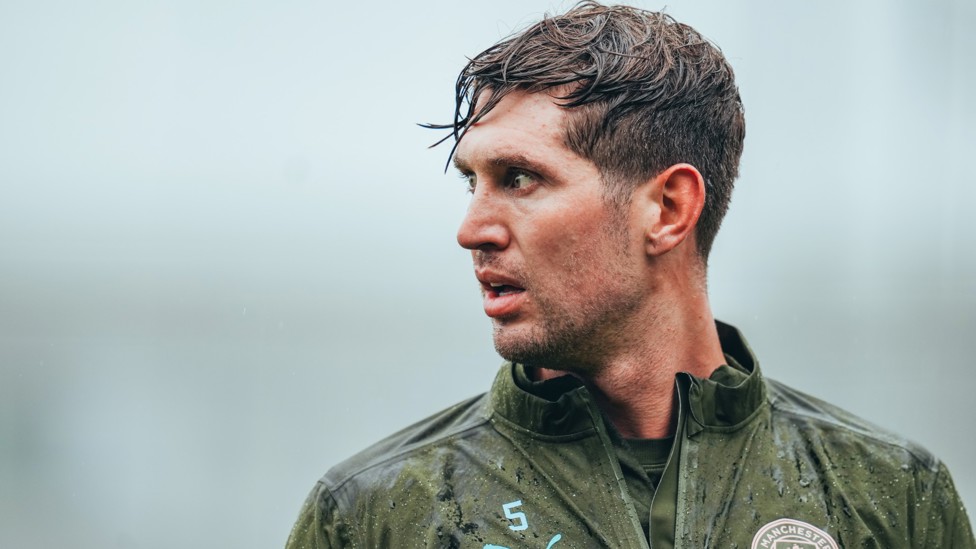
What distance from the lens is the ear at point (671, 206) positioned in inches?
71.4

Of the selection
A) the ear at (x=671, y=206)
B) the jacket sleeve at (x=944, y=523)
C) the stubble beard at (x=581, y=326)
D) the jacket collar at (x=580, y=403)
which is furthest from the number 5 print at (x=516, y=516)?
the jacket sleeve at (x=944, y=523)

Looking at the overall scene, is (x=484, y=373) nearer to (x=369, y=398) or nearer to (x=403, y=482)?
(x=369, y=398)

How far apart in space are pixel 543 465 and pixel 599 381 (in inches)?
7.5

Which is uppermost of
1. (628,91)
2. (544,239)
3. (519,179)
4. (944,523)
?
(628,91)

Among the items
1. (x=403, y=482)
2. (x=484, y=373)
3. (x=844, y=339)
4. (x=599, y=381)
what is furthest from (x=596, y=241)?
(x=844, y=339)

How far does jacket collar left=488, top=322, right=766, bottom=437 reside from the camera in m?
1.78

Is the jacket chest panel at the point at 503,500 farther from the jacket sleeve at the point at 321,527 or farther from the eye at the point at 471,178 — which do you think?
the eye at the point at 471,178

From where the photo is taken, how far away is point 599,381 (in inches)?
72.7

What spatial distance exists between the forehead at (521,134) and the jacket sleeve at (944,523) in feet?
2.98

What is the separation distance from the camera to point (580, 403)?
1778mm

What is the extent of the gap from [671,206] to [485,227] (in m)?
0.36

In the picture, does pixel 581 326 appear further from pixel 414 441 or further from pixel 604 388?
pixel 414 441

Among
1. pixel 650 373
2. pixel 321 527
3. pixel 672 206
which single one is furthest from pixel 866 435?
pixel 321 527

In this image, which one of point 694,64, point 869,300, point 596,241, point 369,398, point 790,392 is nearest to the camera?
point 596,241
